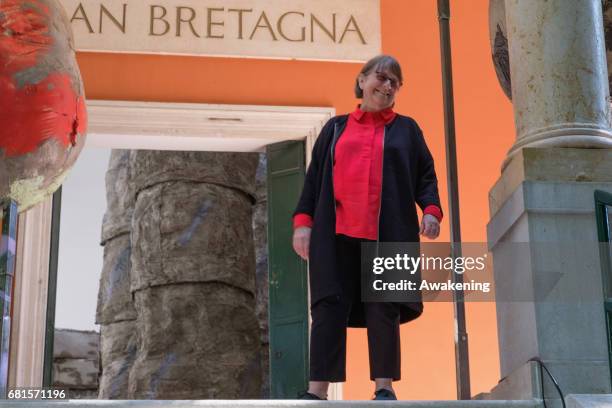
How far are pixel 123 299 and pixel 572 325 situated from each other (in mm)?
12347

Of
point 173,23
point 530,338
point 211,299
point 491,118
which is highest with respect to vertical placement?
point 173,23

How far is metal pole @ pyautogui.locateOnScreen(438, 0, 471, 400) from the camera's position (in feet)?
19.8

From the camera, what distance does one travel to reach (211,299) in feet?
44.3

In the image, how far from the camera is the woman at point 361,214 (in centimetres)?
568

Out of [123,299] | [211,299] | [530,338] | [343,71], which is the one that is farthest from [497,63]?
[123,299]

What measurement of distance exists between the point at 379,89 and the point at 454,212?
30.5 inches

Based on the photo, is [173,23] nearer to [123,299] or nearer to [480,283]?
[480,283]

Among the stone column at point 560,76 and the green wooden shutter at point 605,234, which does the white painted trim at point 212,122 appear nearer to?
the stone column at point 560,76

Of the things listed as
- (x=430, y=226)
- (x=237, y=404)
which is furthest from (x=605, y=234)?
(x=237, y=404)

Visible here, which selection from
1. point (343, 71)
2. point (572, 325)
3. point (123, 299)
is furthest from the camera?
point (123, 299)

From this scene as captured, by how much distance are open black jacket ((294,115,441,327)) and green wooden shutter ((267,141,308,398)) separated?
145 inches

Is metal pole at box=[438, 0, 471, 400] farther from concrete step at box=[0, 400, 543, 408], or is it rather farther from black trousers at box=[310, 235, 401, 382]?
concrete step at box=[0, 400, 543, 408]

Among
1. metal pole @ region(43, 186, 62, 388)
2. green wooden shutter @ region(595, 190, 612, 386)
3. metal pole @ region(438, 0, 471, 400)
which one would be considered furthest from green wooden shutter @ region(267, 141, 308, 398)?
green wooden shutter @ region(595, 190, 612, 386)

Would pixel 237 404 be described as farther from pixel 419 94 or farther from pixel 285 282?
pixel 419 94
